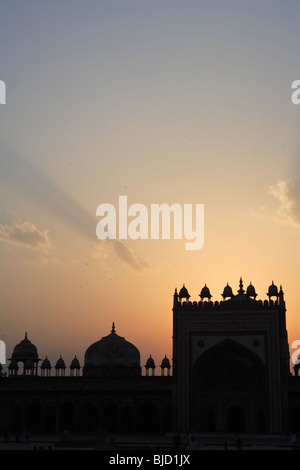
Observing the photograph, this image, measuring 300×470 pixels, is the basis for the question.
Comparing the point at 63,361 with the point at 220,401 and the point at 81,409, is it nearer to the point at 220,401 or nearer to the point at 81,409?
the point at 81,409

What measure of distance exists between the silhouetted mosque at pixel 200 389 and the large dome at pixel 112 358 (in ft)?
22.2

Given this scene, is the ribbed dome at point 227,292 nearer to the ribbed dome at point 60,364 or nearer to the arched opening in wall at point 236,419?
the arched opening in wall at point 236,419

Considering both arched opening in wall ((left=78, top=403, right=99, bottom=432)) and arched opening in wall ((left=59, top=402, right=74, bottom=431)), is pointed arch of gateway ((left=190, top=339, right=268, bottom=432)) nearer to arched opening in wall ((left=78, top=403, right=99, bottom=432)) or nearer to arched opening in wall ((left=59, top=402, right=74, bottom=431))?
arched opening in wall ((left=78, top=403, right=99, bottom=432))

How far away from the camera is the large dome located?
207 feet

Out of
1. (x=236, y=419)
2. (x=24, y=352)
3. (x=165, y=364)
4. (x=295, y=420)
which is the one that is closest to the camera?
(x=295, y=420)

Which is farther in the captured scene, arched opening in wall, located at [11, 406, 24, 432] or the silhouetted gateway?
arched opening in wall, located at [11, 406, 24, 432]

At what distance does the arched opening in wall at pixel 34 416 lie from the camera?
55938 millimetres

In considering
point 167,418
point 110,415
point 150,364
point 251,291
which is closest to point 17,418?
point 110,415

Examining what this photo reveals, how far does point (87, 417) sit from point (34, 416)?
4.74 m

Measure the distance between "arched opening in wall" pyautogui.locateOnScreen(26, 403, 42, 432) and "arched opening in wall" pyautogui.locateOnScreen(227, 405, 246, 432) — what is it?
15.7 meters

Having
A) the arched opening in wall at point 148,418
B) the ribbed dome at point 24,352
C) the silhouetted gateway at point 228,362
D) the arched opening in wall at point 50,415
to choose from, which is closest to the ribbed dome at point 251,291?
the silhouetted gateway at point 228,362

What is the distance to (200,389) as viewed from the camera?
52594 millimetres

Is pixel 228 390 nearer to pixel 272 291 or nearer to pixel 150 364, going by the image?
pixel 272 291

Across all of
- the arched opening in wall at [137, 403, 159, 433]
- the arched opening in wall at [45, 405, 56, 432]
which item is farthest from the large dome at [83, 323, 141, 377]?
the arched opening in wall at [137, 403, 159, 433]
